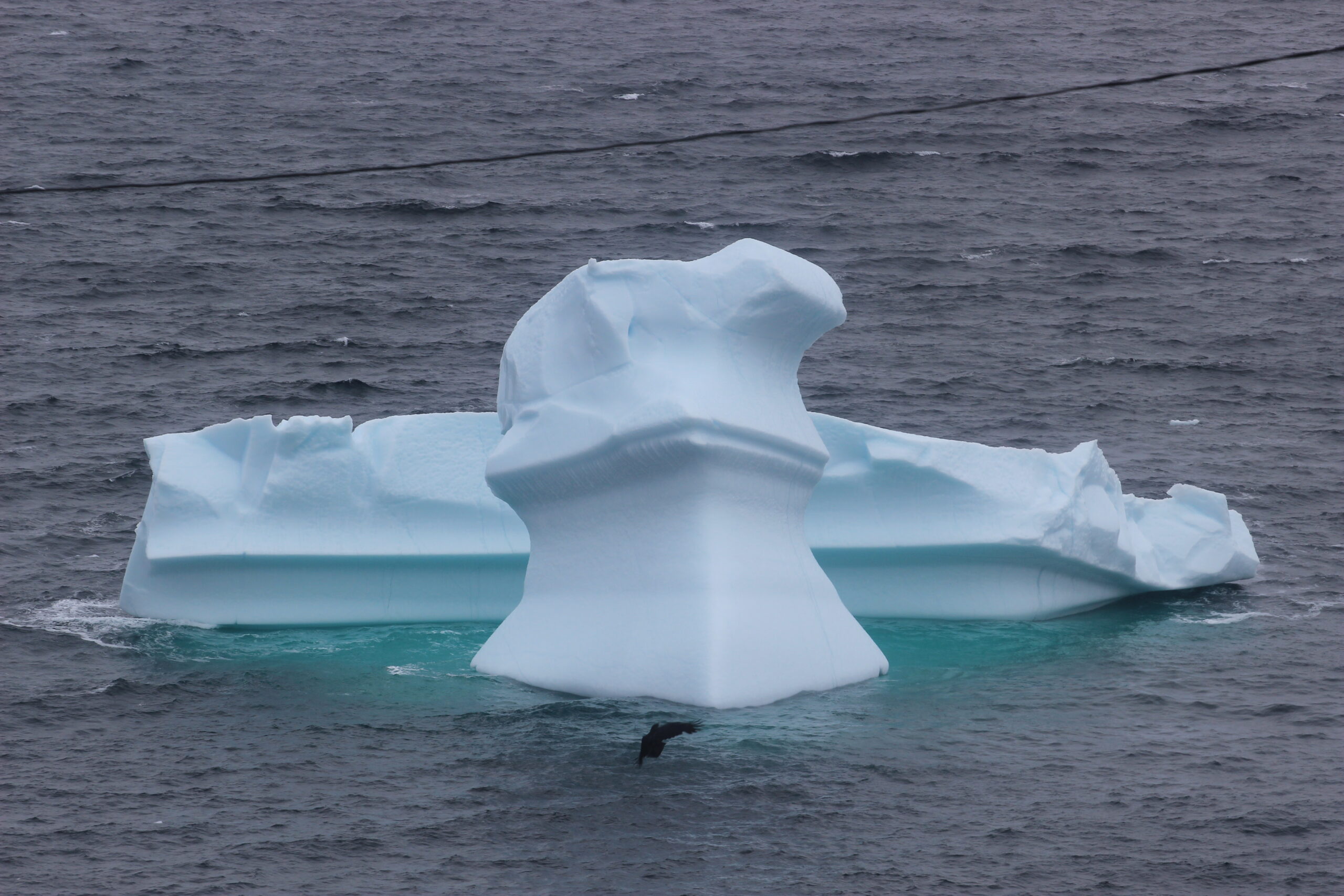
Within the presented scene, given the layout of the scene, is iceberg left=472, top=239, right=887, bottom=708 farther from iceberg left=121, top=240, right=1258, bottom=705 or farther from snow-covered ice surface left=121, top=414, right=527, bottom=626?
snow-covered ice surface left=121, top=414, right=527, bottom=626

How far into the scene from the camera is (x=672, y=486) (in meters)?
14.7

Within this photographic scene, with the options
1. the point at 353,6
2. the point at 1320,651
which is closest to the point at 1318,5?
the point at 353,6

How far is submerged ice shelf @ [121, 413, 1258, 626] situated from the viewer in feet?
55.4

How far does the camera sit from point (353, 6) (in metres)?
48.1

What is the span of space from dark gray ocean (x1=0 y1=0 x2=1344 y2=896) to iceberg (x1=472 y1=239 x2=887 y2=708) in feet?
1.68

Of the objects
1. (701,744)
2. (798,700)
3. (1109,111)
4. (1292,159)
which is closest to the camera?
(701,744)

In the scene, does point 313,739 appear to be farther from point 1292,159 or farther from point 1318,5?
point 1318,5

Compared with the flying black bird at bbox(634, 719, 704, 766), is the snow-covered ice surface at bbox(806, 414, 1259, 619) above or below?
above

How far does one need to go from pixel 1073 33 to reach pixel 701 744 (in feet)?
119

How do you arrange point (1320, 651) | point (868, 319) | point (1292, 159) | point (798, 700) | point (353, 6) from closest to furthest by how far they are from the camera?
point (798, 700) → point (1320, 651) → point (868, 319) → point (1292, 159) → point (353, 6)

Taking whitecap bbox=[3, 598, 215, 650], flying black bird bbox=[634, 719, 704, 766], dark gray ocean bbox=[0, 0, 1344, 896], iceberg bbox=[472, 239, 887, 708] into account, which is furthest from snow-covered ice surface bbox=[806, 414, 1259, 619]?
whitecap bbox=[3, 598, 215, 650]

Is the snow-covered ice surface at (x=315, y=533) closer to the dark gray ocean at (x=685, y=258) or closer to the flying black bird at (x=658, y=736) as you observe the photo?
the dark gray ocean at (x=685, y=258)

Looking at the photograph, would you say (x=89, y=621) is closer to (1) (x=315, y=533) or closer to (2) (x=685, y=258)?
(1) (x=315, y=533)

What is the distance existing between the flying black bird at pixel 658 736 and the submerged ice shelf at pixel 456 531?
501cm
